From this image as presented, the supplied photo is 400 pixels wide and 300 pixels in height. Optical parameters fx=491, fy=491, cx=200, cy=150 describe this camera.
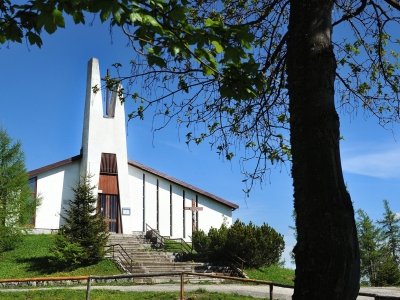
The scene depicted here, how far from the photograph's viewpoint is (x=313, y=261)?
3611mm

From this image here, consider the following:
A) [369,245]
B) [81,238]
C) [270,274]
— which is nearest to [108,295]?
[81,238]

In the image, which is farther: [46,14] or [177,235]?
[177,235]

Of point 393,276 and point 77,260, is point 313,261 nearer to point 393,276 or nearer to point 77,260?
point 77,260

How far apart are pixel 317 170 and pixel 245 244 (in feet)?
69.3

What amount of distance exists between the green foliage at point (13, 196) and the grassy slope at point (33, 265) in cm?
84

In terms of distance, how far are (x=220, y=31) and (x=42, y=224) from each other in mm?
29083

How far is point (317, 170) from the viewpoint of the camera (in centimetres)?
377

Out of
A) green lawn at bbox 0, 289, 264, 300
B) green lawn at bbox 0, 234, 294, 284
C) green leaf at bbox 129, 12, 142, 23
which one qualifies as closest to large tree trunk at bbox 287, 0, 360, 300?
green leaf at bbox 129, 12, 142, 23

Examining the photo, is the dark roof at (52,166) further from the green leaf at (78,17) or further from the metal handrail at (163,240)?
the green leaf at (78,17)

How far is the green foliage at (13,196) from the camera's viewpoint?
26219 mm

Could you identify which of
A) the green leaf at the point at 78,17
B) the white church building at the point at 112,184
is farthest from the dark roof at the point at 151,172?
the green leaf at the point at 78,17

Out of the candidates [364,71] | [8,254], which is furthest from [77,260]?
[364,71]

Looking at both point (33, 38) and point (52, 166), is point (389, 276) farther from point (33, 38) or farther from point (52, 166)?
point (33, 38)

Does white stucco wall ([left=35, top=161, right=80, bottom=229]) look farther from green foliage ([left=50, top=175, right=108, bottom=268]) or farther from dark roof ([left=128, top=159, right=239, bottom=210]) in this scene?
green foliage ([left=50, top=175, right=108, bottom=268])
